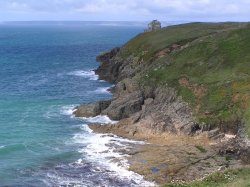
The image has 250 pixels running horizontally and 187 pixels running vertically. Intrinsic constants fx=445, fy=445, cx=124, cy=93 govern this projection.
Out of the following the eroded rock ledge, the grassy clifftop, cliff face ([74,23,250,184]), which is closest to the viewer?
the eroded rock ledge

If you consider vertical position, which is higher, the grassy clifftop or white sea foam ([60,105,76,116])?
the grassy clifftop

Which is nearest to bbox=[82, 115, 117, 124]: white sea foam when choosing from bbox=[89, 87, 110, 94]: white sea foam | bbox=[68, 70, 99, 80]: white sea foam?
bbox=[89, 87, 110, 94]: white sea foam

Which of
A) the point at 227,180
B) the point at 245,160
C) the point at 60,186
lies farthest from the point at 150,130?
the point at 227,180

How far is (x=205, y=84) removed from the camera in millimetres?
77375

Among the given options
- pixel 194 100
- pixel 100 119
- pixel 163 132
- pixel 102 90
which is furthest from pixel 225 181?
pixel 102 90

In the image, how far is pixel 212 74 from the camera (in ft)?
267

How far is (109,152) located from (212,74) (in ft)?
96.2

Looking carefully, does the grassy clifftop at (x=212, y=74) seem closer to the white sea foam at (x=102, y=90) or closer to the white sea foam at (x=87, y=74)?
the white sea foam at (x=102, y=90)

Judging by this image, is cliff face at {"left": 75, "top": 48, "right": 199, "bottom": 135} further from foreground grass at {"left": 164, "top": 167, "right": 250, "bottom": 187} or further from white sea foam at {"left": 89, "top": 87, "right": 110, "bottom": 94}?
foreground grass at {"left": 164, "top": 167, "right": 250, "bottom": 187}

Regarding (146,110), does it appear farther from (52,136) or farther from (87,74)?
(87,74)

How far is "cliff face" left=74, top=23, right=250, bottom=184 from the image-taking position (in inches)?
2562

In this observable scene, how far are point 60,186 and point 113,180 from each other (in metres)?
6.20

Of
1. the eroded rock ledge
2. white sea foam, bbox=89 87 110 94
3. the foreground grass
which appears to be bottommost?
white sea foam, bbox=89 87 110 94

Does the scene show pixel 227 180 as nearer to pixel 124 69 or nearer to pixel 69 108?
pixel 69 108
